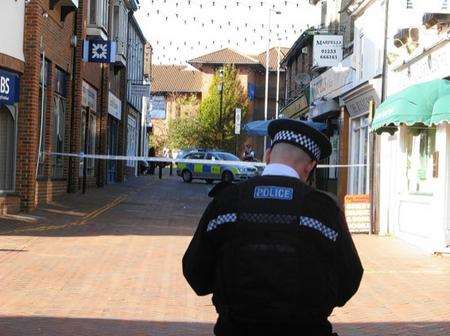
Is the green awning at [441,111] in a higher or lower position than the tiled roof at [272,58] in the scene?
lower

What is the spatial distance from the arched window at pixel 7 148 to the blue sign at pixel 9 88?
51 centimetres

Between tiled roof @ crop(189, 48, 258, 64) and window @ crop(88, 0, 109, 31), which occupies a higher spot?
tiled roof @ crop(189, 48, 258, 64)

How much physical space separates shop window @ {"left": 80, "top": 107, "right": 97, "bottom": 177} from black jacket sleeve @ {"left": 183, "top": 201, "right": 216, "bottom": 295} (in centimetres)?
2104

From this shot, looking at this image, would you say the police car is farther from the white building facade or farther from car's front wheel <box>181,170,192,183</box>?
the white building facade

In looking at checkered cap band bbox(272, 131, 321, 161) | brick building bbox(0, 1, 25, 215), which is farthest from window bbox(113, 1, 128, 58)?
checkered cap band bbox(272, 131, 321, 161)

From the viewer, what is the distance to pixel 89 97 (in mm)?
25344

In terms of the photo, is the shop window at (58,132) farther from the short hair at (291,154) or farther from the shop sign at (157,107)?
the shop sign at (157,107)

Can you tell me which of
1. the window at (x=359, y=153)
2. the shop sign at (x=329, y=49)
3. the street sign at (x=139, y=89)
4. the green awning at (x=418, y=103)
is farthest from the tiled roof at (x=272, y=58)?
the green awning at (x=418, y=103)

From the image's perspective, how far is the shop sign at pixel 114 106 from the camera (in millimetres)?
30520

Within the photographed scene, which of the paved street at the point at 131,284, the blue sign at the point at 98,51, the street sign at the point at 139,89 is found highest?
the street sign at the point at 139,89

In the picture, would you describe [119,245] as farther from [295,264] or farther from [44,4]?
[295,264]

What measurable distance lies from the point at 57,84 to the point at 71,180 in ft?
11.0

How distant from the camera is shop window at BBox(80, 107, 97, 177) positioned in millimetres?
24397

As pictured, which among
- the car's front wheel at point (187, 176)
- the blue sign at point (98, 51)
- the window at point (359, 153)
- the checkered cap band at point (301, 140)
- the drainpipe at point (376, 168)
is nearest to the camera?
the checkered cap band at point (301, 140)
